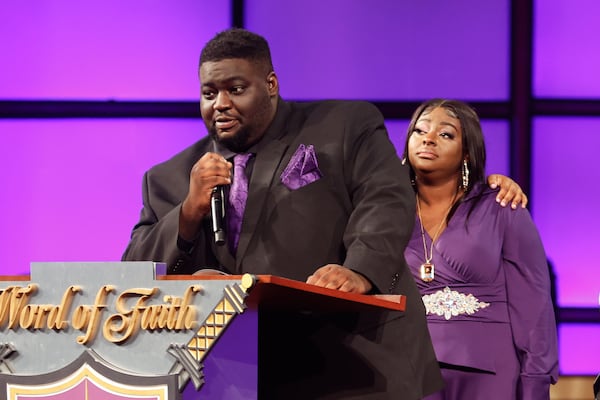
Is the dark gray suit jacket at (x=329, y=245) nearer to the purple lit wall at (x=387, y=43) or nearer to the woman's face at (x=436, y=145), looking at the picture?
the woman's face at (x=436, y=145)

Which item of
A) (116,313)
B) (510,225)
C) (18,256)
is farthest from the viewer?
(18,256)

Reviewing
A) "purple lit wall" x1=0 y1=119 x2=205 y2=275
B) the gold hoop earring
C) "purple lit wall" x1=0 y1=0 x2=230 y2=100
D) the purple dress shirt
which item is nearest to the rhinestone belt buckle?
the purple dress shirt

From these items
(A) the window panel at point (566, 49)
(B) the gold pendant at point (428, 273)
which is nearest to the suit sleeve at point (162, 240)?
(B) the gold pendant at point (428, 273)

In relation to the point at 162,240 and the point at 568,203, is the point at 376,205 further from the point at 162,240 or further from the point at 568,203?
the point at 568,203

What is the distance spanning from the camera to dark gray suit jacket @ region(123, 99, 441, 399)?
71.8 inches

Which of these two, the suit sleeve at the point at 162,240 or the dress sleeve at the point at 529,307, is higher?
the suit sleeve at the point at 162,240

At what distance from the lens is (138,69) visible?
489cm

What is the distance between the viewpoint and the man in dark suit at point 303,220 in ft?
5.97

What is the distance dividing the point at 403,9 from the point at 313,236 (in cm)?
319

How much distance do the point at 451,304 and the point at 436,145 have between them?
0.55 meters

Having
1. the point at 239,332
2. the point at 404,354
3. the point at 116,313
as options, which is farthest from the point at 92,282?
the point at 404,354

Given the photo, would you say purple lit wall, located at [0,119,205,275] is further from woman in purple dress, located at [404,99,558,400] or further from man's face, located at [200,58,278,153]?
man's face, located at [200,58,278,153]

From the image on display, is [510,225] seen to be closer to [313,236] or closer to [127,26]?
[313,236]

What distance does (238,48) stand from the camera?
195 cm
